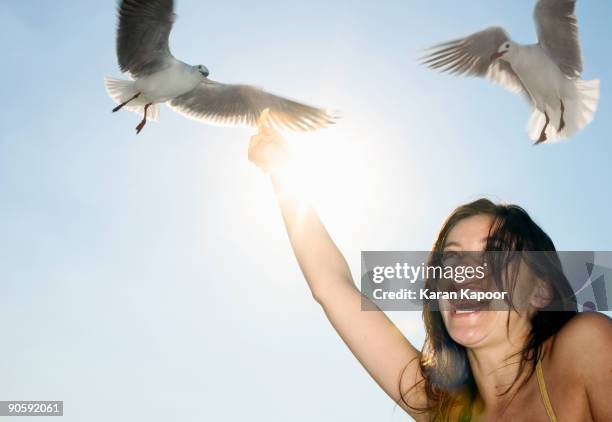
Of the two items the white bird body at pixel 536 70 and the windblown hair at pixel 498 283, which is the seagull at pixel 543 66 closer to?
the white bird body at pixel 536 70

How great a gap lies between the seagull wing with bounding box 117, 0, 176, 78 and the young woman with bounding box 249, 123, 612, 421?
573cm

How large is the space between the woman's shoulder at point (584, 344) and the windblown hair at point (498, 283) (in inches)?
3.0

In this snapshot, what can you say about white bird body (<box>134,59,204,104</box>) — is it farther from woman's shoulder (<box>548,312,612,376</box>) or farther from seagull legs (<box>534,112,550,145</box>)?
woman's shoulder (<box>548,312,612,376</box>)

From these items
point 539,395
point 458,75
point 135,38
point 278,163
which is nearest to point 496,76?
point 458,75

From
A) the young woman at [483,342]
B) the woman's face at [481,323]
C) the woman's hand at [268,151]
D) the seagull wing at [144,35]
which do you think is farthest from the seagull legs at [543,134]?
the woman's face at [481,323]

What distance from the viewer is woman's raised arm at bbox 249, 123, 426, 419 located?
5.06 ft

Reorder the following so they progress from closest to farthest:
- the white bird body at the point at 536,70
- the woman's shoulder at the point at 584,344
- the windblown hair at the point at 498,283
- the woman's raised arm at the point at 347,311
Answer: the woman's shoulder at the point at 584,344
the windblown hair at the point at 498,283
the woman's raised arm at the point at 347,311
the white bird body at the point at 536,70

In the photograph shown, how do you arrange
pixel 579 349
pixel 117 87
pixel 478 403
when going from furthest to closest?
pixel 117 87 < pixel 478 403 < pixel 579 349

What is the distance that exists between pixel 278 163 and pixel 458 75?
5975 mm

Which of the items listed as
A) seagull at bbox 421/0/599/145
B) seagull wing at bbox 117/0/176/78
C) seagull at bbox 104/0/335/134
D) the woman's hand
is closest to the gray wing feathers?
seagull at bbox 421/0/599/145

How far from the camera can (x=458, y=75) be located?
24.2ft

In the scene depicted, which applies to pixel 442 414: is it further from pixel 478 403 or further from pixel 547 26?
pixel 547 26

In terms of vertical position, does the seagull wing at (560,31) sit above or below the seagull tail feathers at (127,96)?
below

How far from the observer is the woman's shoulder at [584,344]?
3.71ft
